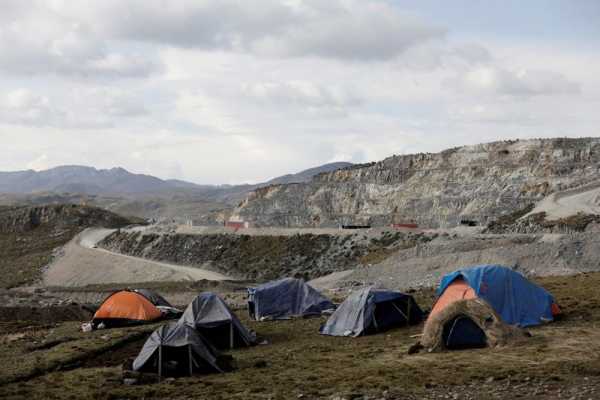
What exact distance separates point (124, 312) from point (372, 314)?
10.6m

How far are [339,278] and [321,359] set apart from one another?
25667 millimetres

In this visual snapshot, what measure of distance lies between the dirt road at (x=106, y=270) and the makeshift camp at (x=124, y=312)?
81.9 ft

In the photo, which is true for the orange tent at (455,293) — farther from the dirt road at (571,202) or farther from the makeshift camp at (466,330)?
the dirt road at (571,202)

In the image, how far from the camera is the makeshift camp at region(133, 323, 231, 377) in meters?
18.1

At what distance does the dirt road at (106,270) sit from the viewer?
58.2 metres

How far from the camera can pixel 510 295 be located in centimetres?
2320

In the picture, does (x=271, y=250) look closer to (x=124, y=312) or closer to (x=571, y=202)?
(x=571, y=202)

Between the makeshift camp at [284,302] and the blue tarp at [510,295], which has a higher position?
the blue tarp at [510,295]

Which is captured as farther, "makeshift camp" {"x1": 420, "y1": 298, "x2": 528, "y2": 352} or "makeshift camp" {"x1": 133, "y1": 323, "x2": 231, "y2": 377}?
"makeshift camp" {"x1": 420, "y1": 298, "x2": 528, "y2": 352}

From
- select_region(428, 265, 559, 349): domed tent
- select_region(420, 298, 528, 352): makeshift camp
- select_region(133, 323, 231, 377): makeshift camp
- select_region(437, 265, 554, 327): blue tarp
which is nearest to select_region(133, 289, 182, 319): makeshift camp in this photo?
select_region(133, 323, 231, 377): makeshift camp

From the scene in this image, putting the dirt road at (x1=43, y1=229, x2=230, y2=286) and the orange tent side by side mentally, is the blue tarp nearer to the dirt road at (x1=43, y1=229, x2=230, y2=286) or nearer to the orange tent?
the orange tent

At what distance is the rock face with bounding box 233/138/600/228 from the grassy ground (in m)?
47.6

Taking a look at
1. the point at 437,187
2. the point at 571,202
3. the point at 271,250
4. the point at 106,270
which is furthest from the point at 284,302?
the point at 437,187

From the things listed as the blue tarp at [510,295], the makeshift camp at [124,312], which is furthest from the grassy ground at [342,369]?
the makeshift camp at [124,312]
